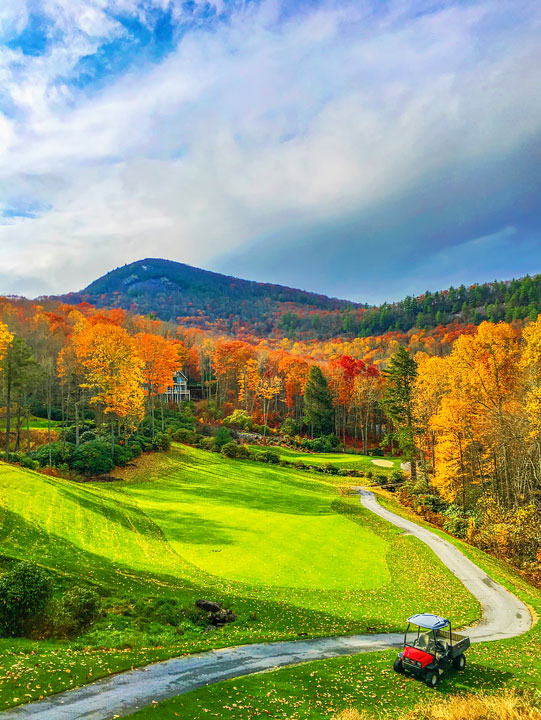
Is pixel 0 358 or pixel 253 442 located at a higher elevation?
pixel 0 358

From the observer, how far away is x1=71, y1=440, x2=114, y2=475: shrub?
42.1 meters

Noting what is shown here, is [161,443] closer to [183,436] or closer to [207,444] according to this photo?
[183,436]

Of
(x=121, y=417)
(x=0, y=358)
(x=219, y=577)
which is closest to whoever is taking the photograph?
(x=219, y=577)

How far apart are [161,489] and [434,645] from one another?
31.6 metres

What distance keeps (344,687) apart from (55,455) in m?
37.2

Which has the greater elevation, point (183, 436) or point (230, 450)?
point (183, 436)

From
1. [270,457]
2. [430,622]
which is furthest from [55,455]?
[430,622]

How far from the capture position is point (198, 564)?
2436 centimetres

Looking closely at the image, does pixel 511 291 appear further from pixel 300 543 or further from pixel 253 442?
pixel 300 543

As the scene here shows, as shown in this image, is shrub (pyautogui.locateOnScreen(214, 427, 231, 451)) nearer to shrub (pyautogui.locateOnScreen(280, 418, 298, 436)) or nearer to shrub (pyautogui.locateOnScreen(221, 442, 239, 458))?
shrub (pyautogui.locateOnScreen(221, 442, 239, 458))

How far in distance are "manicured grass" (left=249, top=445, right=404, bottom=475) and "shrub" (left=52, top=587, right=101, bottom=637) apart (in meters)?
46.1

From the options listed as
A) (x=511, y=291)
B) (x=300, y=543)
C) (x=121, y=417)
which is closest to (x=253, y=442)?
(x=121, y=417)

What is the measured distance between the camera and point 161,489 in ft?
136

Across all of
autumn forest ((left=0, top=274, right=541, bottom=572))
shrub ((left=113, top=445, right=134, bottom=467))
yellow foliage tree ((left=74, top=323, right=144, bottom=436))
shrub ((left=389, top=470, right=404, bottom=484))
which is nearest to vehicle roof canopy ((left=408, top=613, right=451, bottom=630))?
autumn forest ((left=0, top=274, right=541, bottom=572))
